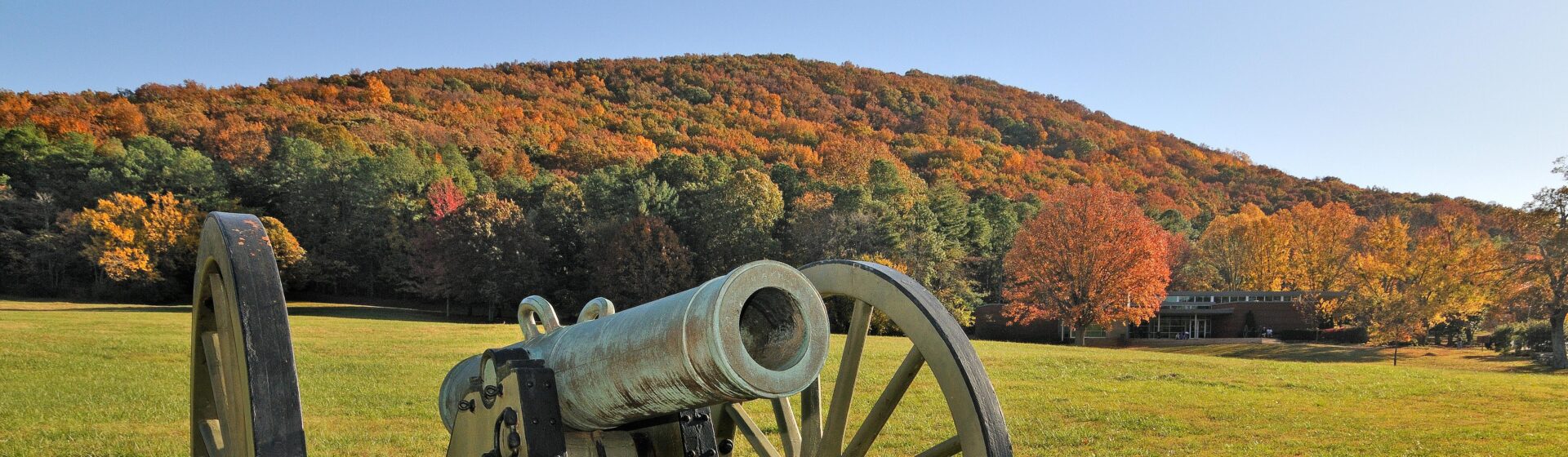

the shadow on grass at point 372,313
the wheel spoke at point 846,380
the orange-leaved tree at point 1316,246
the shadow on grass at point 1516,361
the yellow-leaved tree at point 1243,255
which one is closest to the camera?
the wheel spoke at point 846,380

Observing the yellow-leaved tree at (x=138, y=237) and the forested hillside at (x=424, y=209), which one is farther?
the forested hillside at (x=424, y=209)

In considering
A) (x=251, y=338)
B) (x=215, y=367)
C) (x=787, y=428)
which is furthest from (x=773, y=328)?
(x=215, y=367)

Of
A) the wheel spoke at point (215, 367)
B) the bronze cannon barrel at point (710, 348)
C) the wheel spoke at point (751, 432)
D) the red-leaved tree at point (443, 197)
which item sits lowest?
the wheel spoke at point (751, 432)

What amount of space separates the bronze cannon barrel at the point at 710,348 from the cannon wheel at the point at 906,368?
2.20 feet

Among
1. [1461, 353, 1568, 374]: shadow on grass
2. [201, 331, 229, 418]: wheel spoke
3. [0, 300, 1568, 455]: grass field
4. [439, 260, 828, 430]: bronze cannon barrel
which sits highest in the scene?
[439, 260, 828, 430]: bronze cannon barrel

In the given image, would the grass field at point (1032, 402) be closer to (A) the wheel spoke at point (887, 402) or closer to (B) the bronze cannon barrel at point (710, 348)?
(A) the wheel spoke at point (887, 402)

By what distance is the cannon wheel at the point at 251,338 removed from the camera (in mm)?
2949

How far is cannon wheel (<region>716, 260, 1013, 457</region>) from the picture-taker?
335 cm

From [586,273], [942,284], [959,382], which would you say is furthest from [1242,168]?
[959,382]

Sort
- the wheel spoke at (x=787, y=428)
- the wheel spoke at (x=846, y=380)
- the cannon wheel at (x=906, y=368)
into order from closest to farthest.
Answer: the cannon wheel at (x=906, y=368) → the wheel spoke at (x=846, y=380) → the wheel spoke at (x=787, y=428)

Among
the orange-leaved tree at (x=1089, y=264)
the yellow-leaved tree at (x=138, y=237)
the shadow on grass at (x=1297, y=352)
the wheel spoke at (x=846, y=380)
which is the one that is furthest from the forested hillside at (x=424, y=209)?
the wheel spoke at (x=846, y=380)

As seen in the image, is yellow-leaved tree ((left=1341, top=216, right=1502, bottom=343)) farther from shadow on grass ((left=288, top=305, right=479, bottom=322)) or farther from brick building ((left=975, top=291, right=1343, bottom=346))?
shadow on grass ((left=288, top=305, right=479, bottom=322))

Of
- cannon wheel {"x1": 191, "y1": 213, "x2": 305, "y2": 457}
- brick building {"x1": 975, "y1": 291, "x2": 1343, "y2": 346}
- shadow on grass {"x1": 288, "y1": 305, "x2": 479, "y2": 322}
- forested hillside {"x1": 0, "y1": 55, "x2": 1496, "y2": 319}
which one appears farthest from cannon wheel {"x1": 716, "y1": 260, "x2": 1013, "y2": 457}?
brick building {"x1": 975, "y1": 291, "x2": 1343, "y2": 346}

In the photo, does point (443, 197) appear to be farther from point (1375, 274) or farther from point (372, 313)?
point (1375, 274)
